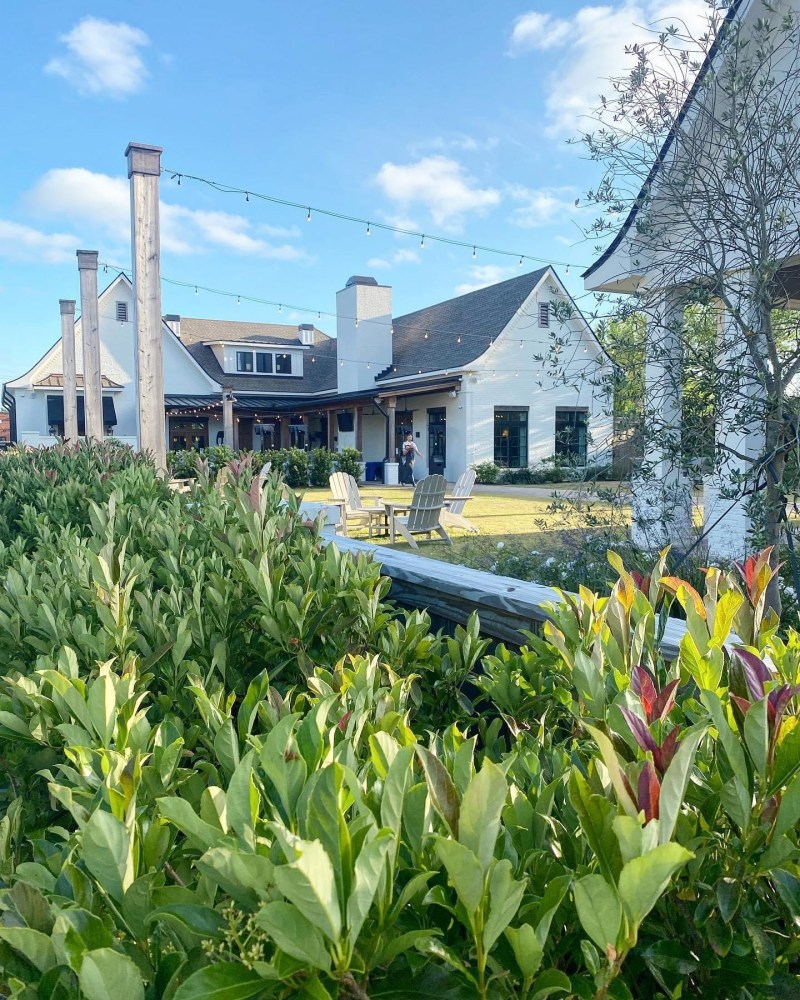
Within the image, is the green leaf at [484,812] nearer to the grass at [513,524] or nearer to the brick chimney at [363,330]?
the grass at [513,524]

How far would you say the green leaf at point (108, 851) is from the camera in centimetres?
82

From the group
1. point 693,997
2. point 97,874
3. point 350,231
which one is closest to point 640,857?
point 693,997

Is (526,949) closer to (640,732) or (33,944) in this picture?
(640,732)

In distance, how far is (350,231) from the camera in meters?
16.4

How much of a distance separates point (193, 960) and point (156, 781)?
369mm

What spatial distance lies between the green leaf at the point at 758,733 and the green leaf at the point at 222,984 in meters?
0.64

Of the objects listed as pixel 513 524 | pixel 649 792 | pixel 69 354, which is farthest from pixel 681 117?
pixel 69 354

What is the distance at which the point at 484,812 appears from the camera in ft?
2.53

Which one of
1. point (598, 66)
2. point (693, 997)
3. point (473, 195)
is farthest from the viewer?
point (473, 195)

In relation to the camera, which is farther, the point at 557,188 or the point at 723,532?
the point at 723,532

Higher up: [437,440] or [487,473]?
[437,440]

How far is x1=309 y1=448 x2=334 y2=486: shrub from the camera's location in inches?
985

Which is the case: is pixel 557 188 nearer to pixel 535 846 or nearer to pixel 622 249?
pixel 622 249

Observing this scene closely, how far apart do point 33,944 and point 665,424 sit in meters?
4.63
